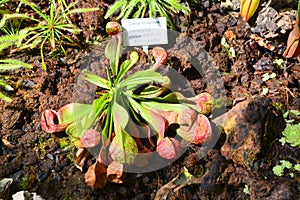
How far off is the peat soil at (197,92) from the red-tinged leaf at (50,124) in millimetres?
75

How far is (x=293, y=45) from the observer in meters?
2.23

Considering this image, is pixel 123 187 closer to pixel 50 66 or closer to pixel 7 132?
pixel 7 132

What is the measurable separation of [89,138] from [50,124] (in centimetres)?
23

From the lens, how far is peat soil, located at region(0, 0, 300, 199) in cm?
180

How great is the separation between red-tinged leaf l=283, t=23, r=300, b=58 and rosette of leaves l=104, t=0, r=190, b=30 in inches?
24.6

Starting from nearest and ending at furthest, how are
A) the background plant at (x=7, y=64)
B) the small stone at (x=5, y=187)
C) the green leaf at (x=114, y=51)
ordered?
the small stone at (x=5, y=187) < the background plant at (x=7, y=64) < the green leaf at (x=114, y=51)

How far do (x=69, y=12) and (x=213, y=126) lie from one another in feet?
3.47

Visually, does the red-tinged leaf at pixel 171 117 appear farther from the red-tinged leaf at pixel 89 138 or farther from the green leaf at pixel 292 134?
the green leaf at pixel 292 134

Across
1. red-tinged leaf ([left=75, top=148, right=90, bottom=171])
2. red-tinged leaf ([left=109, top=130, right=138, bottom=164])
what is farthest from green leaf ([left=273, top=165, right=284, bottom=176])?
red-tinged leaf ([left=75, top=148, right=90, bottom=171])

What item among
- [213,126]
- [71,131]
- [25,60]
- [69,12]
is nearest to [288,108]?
[213,126]

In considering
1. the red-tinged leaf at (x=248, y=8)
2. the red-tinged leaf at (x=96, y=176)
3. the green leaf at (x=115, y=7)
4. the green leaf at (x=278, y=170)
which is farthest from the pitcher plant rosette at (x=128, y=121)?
the red-tinged leaf at (x=248, y=8)

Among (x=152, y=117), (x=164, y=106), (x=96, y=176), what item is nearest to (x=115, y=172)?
(x=96, y=176)

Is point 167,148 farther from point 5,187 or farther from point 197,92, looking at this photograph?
point 5,187

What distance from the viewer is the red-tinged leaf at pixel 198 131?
1.93m
